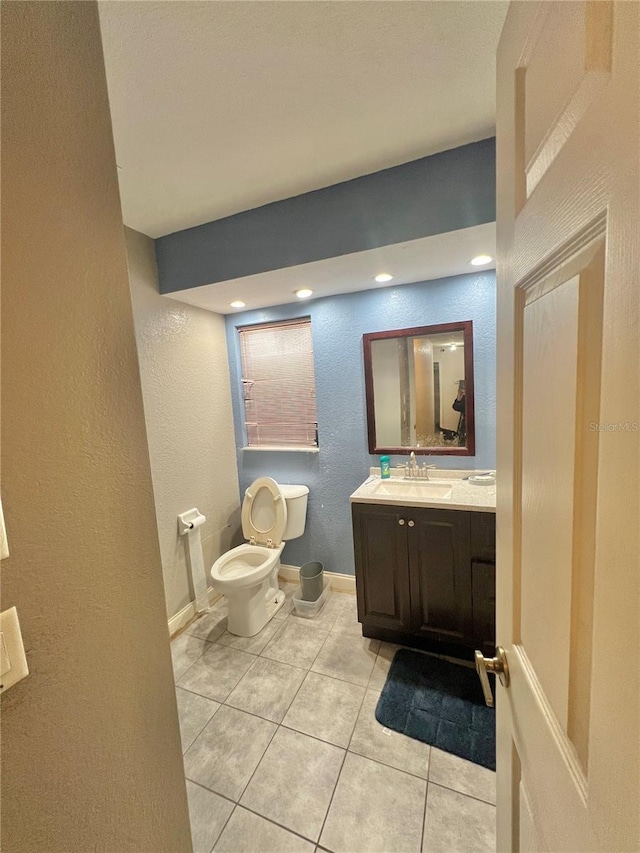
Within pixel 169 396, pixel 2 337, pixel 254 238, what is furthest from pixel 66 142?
pixel 169 396

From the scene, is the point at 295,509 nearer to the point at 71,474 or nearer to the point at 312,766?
the point at 312,766

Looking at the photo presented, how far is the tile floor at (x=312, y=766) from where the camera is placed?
3.83 feet

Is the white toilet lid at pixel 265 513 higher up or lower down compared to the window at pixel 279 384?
lower down

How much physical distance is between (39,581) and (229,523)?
2209 mm

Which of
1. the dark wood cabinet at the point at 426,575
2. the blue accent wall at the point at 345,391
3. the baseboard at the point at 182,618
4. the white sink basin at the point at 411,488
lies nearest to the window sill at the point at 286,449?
the blue accent wall at the point at 345,391

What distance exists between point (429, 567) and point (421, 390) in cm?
107

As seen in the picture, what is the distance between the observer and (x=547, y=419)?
0.48m

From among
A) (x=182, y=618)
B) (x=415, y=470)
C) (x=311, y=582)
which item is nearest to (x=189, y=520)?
(x=182, y=618)

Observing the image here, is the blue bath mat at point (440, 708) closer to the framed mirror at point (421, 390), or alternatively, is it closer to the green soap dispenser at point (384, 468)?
the green soap dispenser at point (384, 468)


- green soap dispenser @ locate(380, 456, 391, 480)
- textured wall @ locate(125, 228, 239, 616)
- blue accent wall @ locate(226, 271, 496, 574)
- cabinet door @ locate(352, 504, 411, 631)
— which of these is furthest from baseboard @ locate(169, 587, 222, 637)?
green soap dispenser @ locate(380, 456, 391, 480)

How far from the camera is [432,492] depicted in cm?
214

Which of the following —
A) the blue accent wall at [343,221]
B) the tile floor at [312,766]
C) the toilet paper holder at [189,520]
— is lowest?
the tile floor at [312,766]

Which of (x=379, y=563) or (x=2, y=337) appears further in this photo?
(x=379, y=563)

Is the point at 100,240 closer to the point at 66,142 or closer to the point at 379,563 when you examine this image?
the point at 66,142
